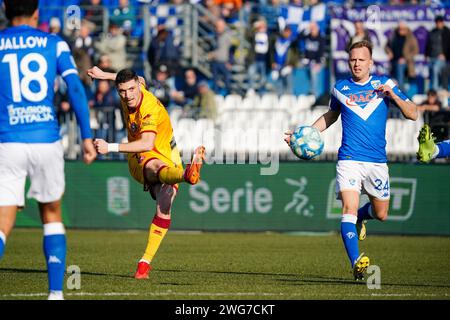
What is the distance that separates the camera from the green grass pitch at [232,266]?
966 centimetres

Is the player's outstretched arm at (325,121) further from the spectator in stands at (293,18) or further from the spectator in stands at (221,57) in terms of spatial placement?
the spectator in stands at (293,18)

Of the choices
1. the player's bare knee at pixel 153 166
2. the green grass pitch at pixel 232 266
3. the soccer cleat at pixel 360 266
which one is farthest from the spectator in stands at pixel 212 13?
the soccer cleat at pixel 360 266

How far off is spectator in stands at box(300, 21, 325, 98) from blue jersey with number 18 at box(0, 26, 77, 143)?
603 inches

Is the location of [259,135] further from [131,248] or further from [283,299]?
[283,299]

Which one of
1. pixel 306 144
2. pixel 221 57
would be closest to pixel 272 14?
pixel 221 57

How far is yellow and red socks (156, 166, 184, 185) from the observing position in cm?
1116

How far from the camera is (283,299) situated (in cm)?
895

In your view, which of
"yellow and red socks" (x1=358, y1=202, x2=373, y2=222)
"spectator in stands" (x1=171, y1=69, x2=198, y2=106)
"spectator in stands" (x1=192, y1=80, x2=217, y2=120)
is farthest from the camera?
"spectator in stands" (x1=171, y1=69, x2=198, y2=106)

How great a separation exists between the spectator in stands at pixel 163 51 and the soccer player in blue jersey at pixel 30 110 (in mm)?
15193

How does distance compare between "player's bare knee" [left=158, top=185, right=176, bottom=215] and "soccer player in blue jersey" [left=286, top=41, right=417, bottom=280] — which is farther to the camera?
"player's bare knee" [left=158, top=185, right=176, bottom=215]

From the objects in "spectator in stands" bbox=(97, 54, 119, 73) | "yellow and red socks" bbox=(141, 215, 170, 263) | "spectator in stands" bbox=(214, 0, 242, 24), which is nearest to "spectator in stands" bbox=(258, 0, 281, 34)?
"spectator in stands" bbox=(214, 0, 242, 24)

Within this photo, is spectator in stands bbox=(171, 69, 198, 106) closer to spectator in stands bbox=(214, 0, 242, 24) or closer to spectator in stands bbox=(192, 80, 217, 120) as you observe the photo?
spectator in stands bbox=(192, 80, 217, 120)

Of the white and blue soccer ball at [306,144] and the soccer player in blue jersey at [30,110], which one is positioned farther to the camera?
the white and blue soccer ball at [306,144]

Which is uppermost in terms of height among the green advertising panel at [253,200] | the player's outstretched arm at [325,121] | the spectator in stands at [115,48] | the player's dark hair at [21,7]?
the player's dark hair at [21,7]
